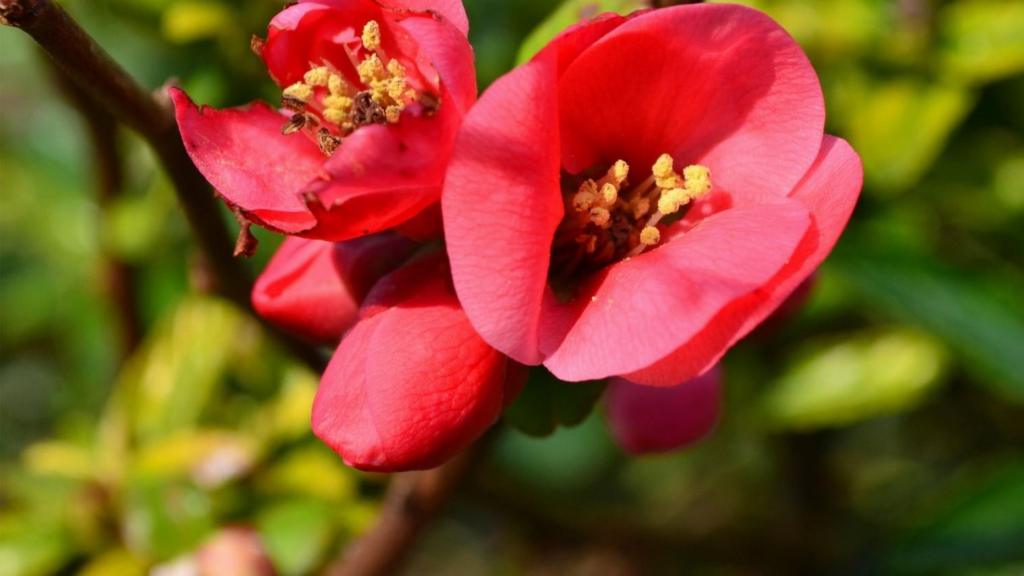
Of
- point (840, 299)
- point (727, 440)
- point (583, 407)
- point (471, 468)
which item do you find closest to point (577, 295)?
point (583, 407)

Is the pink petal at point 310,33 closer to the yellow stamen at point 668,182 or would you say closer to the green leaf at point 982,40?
Result: the yellow stamen at point 668,182

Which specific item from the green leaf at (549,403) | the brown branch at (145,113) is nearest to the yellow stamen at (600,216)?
the green leaf at (549,403)

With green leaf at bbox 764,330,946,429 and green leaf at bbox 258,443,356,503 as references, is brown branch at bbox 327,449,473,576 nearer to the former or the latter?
green leaf at bbox 258,443,356,503

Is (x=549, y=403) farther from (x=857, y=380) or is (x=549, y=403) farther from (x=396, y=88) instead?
(x=857, y=380)

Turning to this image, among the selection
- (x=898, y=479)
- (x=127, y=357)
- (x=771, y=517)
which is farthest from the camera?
(x=898, y=479)

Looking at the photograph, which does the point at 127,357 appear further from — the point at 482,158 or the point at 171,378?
the point at 482,158
